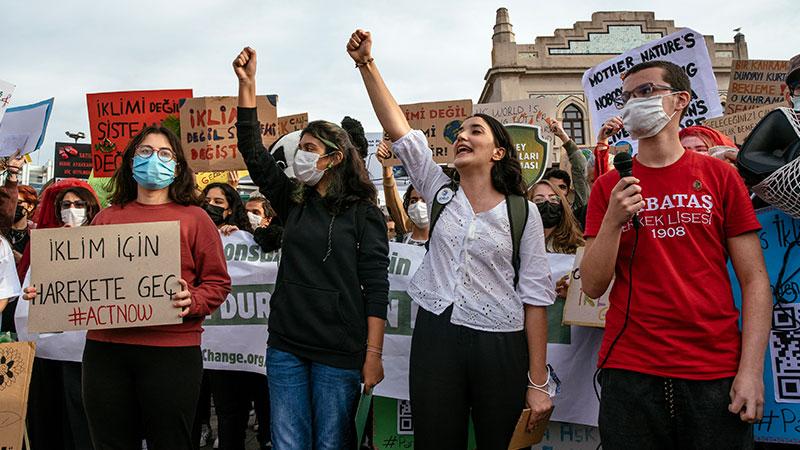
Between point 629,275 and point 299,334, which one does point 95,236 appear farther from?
point 629,275

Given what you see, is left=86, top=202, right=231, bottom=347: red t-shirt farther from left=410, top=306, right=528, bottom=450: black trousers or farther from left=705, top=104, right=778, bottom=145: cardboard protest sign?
left=705, top=104, right=778, bottom=145: cardboard protest sign

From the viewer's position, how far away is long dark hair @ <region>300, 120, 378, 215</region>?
9.47 ft

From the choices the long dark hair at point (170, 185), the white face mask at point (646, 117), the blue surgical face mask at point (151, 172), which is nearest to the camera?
the white face mask at point (646, 117)

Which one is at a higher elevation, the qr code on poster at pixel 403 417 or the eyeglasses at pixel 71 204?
the eyeglasses at pixel 71 204

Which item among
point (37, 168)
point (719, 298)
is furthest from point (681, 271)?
point (37, 168)

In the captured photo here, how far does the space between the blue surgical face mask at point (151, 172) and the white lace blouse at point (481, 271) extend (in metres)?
1.31

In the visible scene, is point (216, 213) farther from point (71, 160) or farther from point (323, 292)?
point (71, 160)

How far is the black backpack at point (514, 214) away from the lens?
8.29 ft

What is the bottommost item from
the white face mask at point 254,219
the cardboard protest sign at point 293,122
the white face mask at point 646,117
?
the white face mask at point 254,219

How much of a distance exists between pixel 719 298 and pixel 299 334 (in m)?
1.66

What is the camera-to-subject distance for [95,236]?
9.19ft

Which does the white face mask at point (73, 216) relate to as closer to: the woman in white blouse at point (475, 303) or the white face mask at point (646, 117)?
the woman in white blouse at point (475, 303)

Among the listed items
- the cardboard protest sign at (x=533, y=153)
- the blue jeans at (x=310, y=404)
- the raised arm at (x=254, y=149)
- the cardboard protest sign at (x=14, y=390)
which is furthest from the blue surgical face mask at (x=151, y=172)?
the cardboard protest sign at (x=533, y=153)

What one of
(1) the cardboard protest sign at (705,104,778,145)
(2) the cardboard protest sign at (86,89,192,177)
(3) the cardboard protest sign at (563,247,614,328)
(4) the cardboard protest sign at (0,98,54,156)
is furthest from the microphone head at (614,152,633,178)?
(4) the cardboard protest sign at (0,98,54,156)
